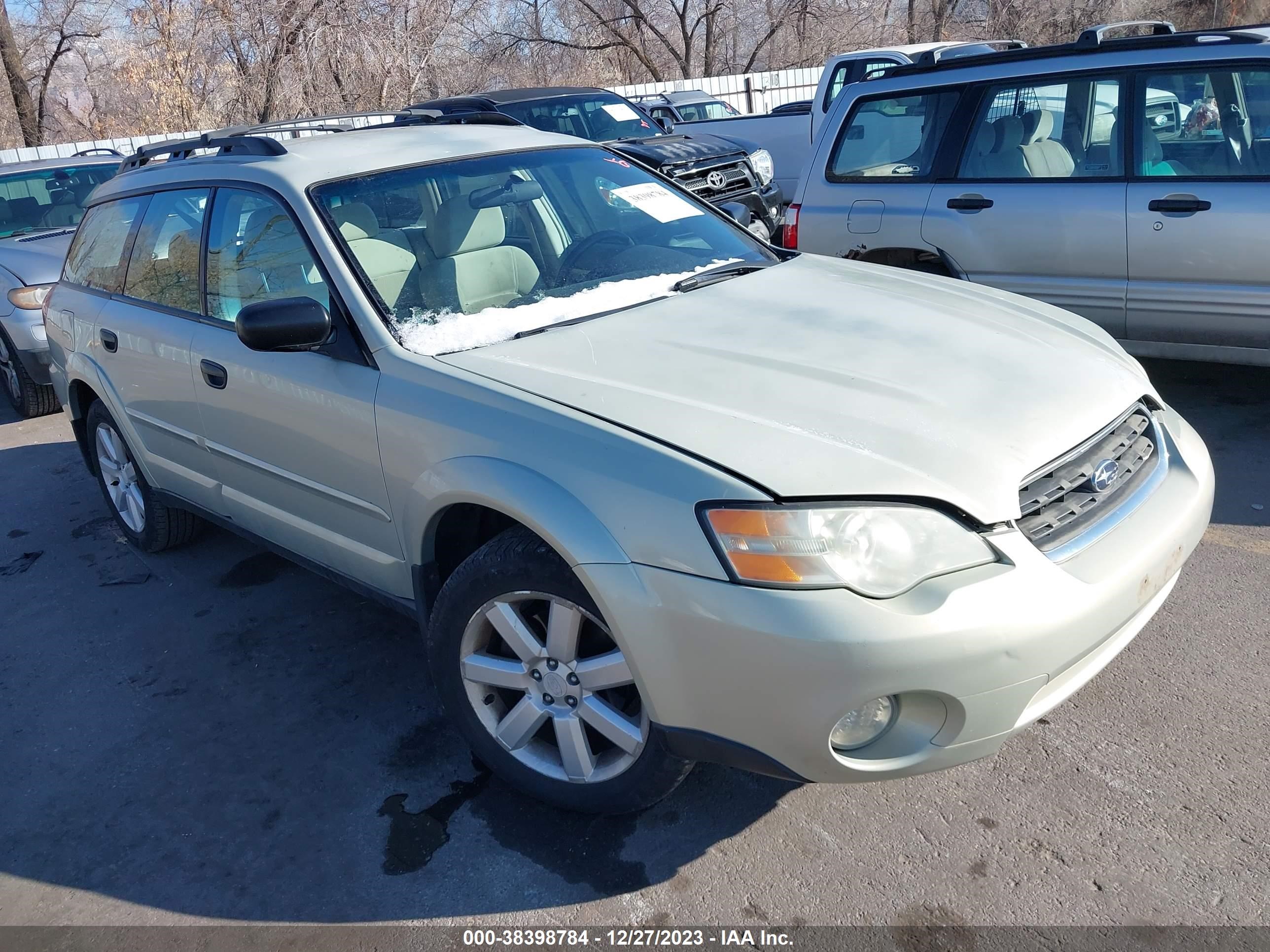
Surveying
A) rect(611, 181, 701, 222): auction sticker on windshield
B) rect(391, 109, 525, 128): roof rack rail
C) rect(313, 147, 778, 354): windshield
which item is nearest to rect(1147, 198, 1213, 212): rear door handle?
rect(313, 147, 778, 354): windshield

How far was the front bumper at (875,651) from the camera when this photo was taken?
212 cm

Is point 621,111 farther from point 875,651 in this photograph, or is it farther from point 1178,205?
point 875,651

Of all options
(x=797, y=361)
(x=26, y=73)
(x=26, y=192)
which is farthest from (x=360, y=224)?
(x=26, y=73)

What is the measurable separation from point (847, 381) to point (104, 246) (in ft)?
11.7

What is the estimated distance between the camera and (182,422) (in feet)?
12.9

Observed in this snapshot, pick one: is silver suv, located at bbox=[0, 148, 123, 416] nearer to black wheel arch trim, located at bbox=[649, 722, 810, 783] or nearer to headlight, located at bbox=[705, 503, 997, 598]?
black wheel arch trim, located at bbox=[649, 722, 810, 783]

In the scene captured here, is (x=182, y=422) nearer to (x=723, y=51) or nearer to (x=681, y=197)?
(x=681, y=197)

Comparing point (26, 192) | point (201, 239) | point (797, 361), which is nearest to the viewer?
point (797, 361)

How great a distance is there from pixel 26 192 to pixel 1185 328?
28.5ft

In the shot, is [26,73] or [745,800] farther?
[26,73]

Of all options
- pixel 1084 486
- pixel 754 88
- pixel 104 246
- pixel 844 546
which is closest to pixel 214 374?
pixel 104 246

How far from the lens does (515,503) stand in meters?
2.51

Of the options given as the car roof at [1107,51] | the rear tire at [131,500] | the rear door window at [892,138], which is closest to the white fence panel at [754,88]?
the rear door window at [892,138]

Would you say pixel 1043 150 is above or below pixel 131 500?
above
